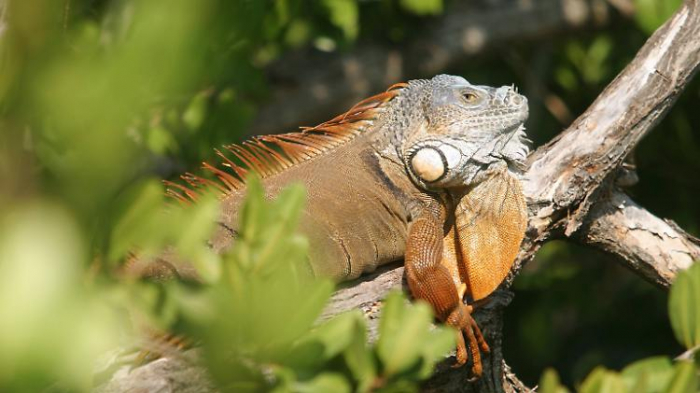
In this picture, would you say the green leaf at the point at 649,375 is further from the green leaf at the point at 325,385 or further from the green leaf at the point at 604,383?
the green leaf at the point at 325,385

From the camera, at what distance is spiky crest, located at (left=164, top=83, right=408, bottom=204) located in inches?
138

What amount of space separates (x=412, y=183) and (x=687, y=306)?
65.2 inches

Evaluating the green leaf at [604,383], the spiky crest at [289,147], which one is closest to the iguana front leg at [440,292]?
the spiky crest at [289,147]

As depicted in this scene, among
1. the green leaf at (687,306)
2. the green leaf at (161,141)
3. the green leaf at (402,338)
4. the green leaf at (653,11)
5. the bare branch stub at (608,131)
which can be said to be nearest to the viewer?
the green leaf at (402,338)

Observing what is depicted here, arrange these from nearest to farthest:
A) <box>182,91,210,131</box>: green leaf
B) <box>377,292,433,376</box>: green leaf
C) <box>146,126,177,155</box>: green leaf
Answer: <box>377,292,433,376</box>: green leaf < <box>146,126,177,155</box>: green leaf < <box>182,91,210,131</box>: green leaf

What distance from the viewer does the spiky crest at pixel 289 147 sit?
138 inches

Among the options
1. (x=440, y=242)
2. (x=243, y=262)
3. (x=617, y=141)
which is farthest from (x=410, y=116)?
(x=243, y=262)

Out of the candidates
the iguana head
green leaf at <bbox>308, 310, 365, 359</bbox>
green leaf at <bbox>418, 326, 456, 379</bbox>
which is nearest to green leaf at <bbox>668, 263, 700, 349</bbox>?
green leaf at <bbox>418, 326, 456, 379</bbox>

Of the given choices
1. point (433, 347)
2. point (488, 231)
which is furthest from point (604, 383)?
point (488, 231)

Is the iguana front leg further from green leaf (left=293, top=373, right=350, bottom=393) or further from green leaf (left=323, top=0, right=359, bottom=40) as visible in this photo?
green leaf (left=323, top=0, right=359, bottom=40)

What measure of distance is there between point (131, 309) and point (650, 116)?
8.55 ft

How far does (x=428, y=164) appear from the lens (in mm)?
3525

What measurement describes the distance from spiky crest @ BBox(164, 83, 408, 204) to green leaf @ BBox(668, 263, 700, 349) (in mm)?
1818

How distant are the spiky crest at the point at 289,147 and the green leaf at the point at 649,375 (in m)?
1.83
